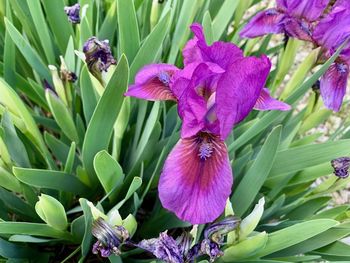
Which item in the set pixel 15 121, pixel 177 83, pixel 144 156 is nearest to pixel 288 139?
pixel 144 156

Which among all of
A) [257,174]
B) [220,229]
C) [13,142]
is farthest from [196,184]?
[13,142]

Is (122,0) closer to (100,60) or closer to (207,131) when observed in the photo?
(100,60)

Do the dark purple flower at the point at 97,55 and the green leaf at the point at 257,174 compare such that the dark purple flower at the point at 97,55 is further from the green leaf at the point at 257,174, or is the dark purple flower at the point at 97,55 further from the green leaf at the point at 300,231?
the green leaf at the point at 300,231

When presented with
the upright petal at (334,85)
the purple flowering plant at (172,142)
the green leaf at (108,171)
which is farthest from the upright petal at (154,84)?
the upright petal at (334,85)

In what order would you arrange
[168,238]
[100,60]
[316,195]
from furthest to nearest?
[316,195], [100,60], [168,238]

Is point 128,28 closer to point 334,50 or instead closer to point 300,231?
point 334,50

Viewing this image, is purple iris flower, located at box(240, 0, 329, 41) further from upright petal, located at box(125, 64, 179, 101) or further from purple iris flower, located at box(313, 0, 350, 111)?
upright petal, located at box(125, 64, 179, 101)

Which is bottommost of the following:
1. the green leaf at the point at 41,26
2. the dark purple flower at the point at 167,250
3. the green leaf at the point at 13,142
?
Answer: the dark purple flower at the point at 167,250
